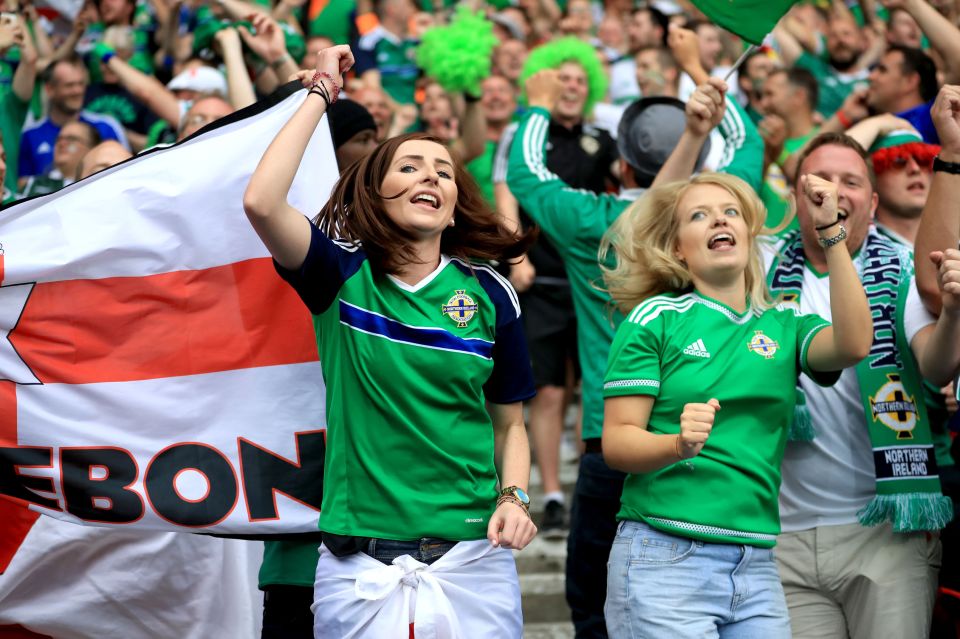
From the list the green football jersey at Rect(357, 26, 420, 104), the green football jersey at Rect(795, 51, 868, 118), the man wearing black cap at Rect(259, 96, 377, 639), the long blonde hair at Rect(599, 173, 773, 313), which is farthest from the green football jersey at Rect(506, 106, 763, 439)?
the green football jersey at Rect(357, 26, 420, 104)

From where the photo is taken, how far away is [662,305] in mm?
3459

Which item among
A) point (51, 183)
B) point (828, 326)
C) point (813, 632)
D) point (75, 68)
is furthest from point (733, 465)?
point (75, 68)

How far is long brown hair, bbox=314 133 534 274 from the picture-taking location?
3164 millimetres

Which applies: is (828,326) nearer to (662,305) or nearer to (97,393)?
(662,305)

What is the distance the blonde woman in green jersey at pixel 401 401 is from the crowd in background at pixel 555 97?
441 millimetres

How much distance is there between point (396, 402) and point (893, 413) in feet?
5.56

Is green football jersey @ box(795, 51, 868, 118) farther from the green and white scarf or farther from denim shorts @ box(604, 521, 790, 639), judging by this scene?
denim shorts @ box(604, 521, 790, 639)

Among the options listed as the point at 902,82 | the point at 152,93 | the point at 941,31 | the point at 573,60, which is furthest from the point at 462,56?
the point at 941,31

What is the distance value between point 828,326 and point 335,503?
1.53m

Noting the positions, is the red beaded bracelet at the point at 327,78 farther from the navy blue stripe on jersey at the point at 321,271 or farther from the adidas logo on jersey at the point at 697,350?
the adidas logo on jersey at the point at 697,350

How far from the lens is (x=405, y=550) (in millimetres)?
2975

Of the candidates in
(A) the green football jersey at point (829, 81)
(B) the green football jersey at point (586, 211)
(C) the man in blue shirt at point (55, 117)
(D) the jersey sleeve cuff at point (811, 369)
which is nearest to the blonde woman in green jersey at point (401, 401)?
(D) the jersey sleeve cuff at point (811, 369)

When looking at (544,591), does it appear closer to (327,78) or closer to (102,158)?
(102,158)

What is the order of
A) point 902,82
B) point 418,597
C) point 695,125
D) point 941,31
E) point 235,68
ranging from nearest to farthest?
point 418,597, point 695,125, point 941,31, point 235,68, point 902,82
